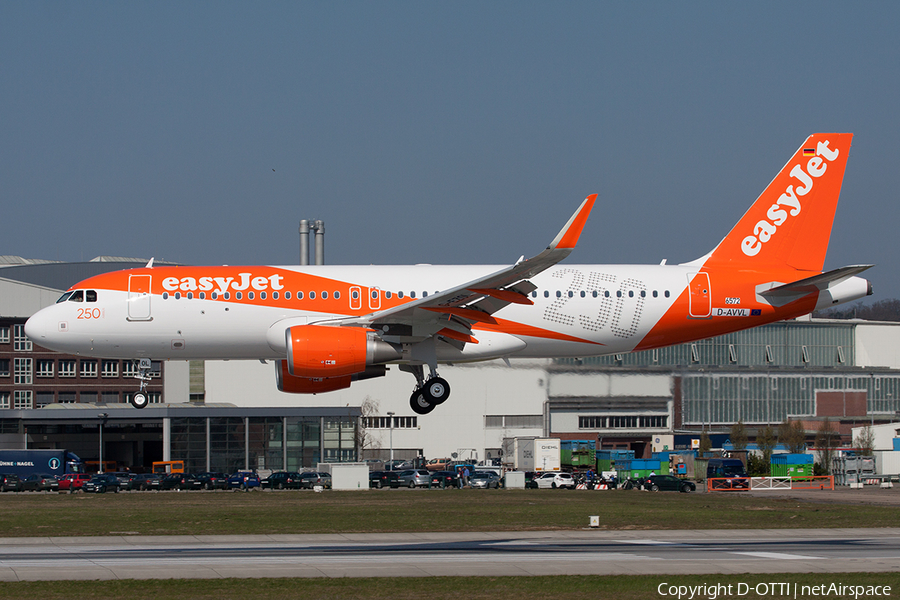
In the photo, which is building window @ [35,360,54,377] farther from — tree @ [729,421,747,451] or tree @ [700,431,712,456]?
tree @ [729,421,747,451]

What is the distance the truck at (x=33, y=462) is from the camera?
67.1 m

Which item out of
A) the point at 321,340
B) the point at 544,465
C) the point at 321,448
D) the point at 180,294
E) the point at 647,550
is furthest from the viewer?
the point at 321,448

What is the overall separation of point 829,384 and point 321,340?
83.9 meters

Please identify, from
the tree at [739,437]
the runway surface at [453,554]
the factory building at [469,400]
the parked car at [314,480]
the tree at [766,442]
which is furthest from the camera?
the tree at [739,437]

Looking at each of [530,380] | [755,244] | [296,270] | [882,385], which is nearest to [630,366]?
[530,380]

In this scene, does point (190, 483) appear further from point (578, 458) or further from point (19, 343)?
point (19, 343)

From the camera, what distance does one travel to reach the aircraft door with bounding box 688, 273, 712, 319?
32.1 m

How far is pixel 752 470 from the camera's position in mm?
77562

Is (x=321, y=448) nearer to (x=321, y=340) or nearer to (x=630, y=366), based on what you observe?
(x=630, y=366)

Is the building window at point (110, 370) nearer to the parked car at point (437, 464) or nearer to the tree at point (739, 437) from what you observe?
the parked car at point (437, 464)

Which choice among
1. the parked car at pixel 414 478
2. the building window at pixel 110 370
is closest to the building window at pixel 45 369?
the building window at pixel 110 370

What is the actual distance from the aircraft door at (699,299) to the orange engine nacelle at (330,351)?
9935 millimetres

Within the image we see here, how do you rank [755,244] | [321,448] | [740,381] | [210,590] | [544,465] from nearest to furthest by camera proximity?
[210,590] < [755,244] < [544,465] < [321,448] < [740,381]

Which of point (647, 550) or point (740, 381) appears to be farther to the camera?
point (740, 381)
